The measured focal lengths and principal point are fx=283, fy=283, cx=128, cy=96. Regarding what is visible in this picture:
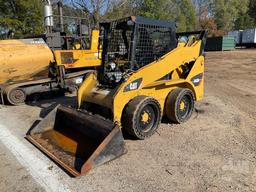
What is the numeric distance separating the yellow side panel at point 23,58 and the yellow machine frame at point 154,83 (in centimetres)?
360

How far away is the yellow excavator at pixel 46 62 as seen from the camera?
8.47m

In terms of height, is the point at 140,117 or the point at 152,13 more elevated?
the point at 152,13

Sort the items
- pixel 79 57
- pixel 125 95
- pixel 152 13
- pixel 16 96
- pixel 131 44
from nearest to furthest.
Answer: pixel 125 95 → pixel 131 44 → pixel 16 96 → pixel 79 57 → pixel 152 13

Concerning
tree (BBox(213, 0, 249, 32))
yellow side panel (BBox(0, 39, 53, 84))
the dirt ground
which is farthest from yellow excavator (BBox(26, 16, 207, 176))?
tree (BBox(213, 0, 249, 32))

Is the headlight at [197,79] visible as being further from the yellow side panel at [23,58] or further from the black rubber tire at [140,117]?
the yellow side panel at [23,58]

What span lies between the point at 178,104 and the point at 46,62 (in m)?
5.03

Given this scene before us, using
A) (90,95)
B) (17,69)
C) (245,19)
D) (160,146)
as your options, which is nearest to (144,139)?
(160,146)

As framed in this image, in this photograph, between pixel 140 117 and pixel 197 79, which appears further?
pixel 197 79

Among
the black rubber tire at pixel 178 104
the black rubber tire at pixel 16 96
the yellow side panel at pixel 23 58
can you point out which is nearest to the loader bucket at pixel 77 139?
the black rubber tire at pixel 178 104

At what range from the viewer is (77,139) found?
500cm

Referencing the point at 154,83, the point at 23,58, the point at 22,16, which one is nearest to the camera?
the point at 154,83

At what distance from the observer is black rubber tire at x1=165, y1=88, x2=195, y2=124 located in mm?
5703

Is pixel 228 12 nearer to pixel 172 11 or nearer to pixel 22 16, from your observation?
pixel 172 11

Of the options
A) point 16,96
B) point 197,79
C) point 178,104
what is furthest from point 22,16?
point 178,104
